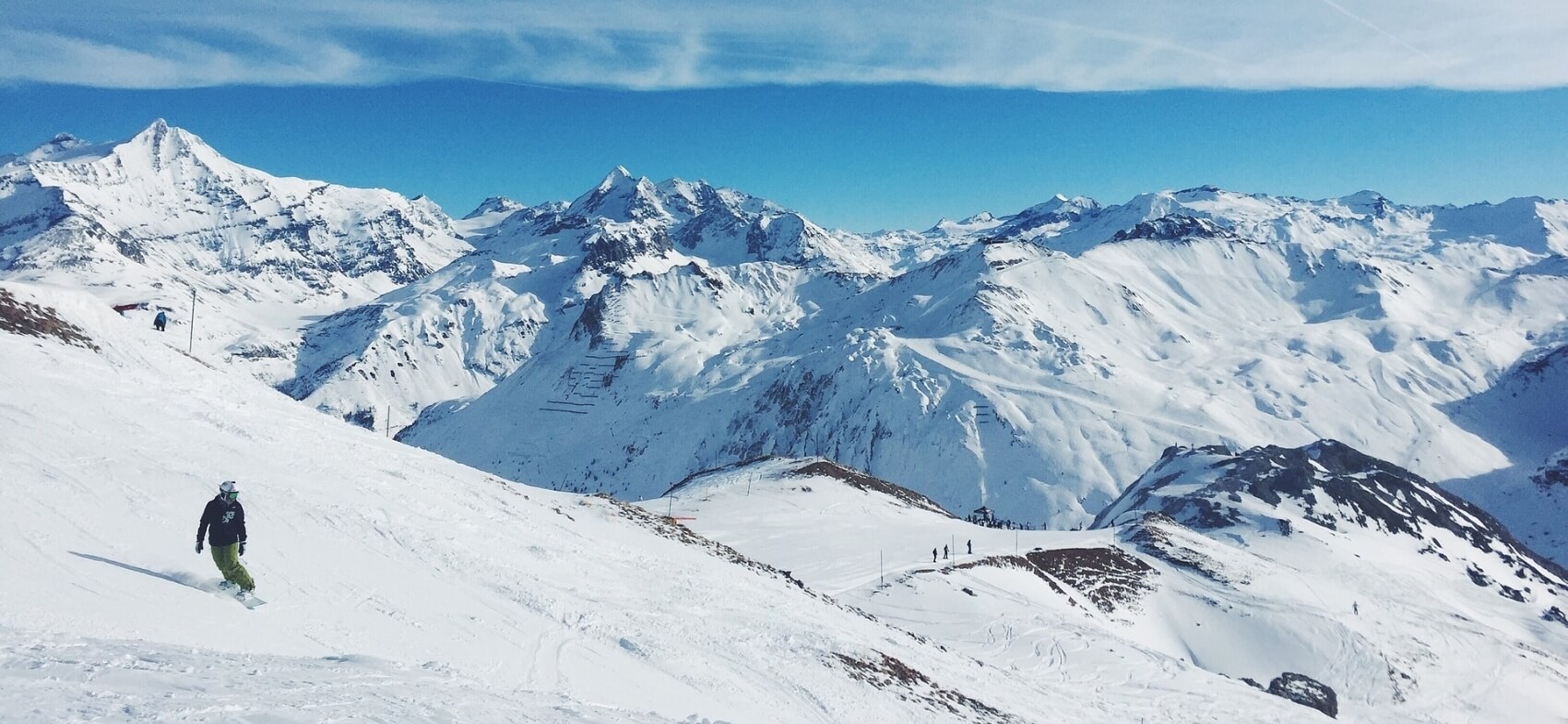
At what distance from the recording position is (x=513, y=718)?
11.2 m

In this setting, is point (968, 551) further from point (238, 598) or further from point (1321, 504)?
point (1321, 504)

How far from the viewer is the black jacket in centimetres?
1415

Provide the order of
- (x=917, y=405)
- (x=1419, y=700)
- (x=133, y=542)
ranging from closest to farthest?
1. (x=133, y=542)
2. (x=1419, y=700)
3. (x=917, y=405)

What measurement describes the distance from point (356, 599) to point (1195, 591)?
53710 millimetres

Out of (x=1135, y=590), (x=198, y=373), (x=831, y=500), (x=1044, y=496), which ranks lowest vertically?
(x=1044, y=496)

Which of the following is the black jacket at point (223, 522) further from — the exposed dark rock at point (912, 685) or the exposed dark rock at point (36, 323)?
the exposed dark rock at point (36, 323)

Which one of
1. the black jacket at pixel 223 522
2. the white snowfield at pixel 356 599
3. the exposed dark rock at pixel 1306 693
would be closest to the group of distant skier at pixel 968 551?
the white snowfield at pixel 356 599

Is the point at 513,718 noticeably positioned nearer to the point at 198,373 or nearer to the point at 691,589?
the point at 691,589

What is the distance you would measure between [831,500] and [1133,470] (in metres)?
100

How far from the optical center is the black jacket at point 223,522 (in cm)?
1415

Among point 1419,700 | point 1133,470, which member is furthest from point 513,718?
point 1133,470

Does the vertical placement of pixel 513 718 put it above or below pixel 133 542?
below

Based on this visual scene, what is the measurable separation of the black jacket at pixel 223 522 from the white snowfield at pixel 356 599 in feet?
2.84

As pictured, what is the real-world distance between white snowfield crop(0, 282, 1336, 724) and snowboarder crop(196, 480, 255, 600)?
41 cm
